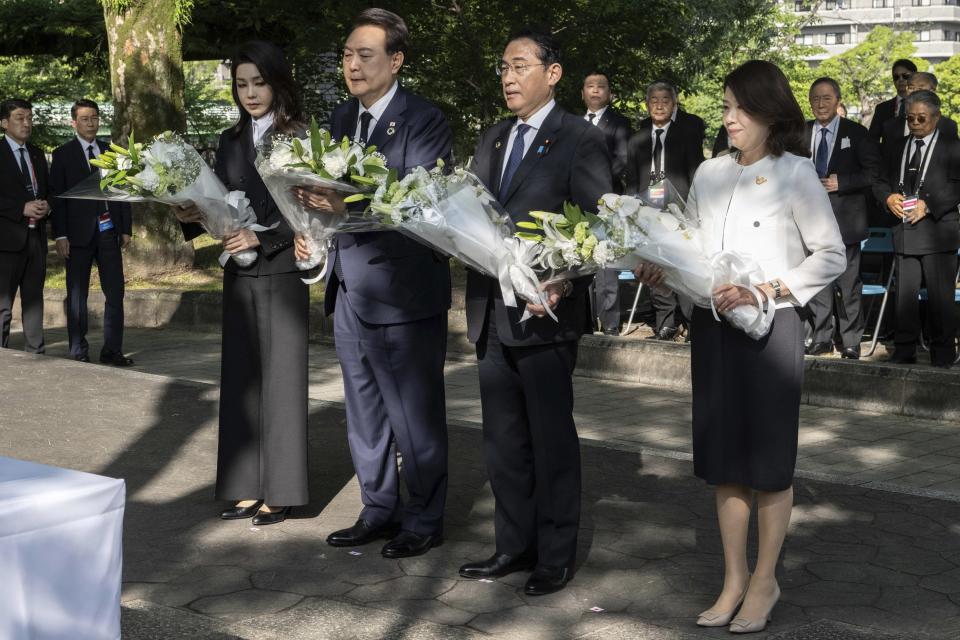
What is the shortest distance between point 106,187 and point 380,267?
1.24 m

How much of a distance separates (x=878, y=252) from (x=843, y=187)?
1281mm

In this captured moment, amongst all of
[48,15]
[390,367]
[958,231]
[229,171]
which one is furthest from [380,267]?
[48,15]

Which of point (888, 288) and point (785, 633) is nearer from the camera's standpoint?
point (785, 633)

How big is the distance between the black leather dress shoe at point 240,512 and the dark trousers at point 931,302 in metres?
5.55

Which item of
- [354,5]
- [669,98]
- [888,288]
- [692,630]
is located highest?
[354,5]

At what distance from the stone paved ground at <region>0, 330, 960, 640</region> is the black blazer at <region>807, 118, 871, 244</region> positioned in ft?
6.47

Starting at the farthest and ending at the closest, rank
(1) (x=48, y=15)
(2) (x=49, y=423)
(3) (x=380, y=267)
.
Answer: (1) (x=48, y=15), (2) (x=49, y=423), (3) (x=380, y=267)

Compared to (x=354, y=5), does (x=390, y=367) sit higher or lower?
lower

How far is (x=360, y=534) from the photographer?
5.93 metres

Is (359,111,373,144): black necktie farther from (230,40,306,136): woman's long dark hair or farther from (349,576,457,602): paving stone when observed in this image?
(349,576,457,602): paving stone

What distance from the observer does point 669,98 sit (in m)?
11.5

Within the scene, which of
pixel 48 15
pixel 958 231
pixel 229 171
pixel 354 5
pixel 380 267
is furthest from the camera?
pixel 48 15

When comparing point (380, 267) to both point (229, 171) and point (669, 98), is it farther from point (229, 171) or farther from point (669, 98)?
point (669, 98)

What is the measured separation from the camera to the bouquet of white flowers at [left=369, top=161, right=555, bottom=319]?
15.9 ft
